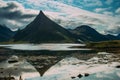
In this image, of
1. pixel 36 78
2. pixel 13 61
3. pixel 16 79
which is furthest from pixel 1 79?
pixel 13 61

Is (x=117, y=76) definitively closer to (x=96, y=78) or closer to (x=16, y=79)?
(x=96, y=78)


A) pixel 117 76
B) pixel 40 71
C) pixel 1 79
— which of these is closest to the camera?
pixel 1 79

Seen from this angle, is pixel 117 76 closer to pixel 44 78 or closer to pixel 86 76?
pixel 86 76

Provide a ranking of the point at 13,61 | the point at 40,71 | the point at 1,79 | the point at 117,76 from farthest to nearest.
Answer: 1. the point at 13,61
2. the point at 40,71
3. the point at 117,76
4. the point at 1,79

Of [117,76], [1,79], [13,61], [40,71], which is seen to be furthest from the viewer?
[13,61]

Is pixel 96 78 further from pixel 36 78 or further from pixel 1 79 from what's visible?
pixel 1 79

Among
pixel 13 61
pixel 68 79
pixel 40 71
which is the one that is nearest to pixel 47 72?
pixel 40 71

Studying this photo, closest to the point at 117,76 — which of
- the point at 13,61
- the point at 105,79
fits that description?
the point at 105,79

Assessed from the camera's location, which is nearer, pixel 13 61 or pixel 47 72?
pixel 47 72

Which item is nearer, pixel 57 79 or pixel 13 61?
pixel 57 79
